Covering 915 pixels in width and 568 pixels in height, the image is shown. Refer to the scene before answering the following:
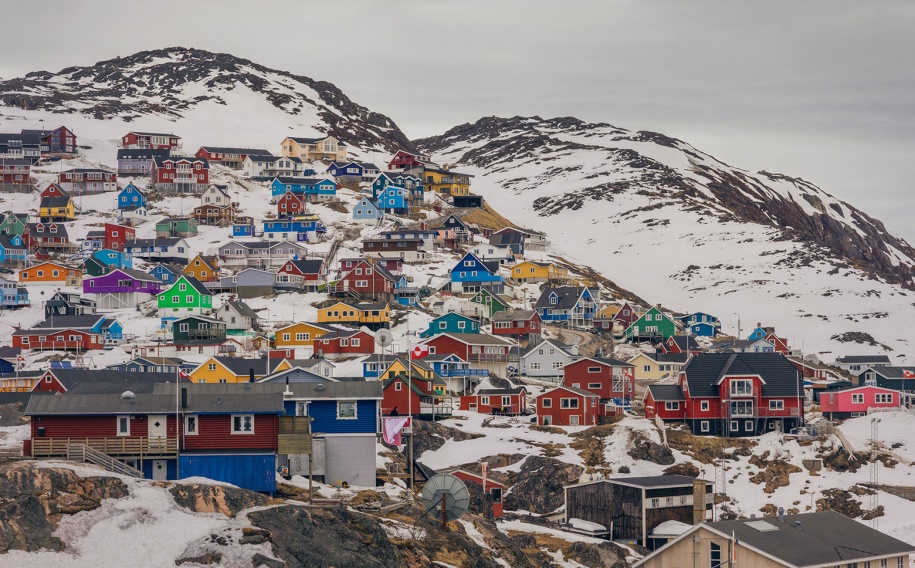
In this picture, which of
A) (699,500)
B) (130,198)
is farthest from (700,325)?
(130,198)

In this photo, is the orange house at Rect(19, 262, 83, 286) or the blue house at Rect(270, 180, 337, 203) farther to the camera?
the blue house at Rect(270, 180, 337, 203)

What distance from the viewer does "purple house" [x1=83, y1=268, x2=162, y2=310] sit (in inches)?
5261

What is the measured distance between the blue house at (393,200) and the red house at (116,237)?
36.7m

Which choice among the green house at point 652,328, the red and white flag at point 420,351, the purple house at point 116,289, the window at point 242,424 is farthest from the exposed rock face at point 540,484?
the purple house at point 116,289

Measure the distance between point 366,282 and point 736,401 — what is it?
2065 inches

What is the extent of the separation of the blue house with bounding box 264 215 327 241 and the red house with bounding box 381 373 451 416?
6718 centimetres

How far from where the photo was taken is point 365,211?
172000 mm

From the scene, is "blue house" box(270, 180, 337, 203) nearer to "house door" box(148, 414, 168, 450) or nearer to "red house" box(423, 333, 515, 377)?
"red house" box(423, 333, 515, 377)

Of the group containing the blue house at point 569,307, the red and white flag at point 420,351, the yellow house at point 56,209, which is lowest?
the red and white flag at point 420,351

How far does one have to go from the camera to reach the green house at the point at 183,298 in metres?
128

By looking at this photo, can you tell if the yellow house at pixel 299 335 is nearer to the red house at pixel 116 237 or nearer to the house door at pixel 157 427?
the red house at pixel 116 237

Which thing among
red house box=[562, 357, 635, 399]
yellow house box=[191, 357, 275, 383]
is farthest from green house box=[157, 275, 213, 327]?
red house box=[562, 357, 635, 399]

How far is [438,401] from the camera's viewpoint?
9556 cm

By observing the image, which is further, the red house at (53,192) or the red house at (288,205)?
the red house at (53,192)
